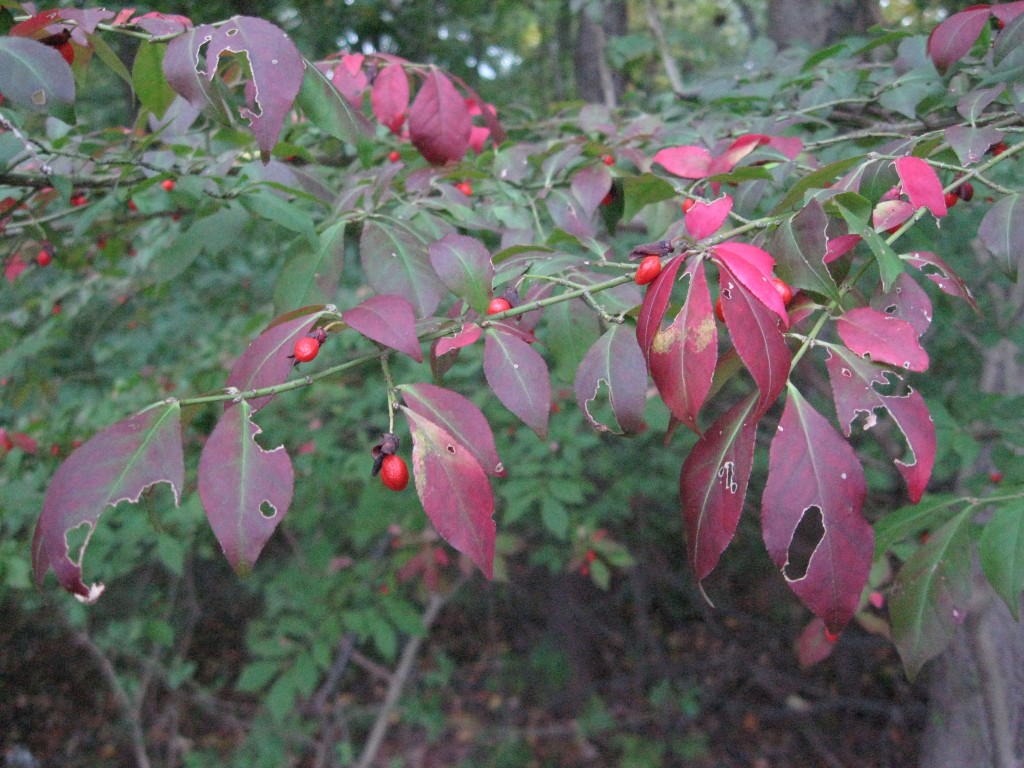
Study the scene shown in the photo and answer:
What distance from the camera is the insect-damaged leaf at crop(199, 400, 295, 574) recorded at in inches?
28.5

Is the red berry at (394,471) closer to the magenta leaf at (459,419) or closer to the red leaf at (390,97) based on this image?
the magenta leaf at (459,419)

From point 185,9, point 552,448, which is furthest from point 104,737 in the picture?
point 185,9

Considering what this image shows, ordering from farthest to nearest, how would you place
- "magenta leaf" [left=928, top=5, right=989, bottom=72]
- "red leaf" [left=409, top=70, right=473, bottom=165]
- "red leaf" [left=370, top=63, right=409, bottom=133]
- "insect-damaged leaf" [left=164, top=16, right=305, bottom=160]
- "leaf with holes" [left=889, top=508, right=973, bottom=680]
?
"red leaf" [left=370, top=63, right=409, bottom=133]
"red leaf" [left=409, top=70, right=473, bottom=165]
"magenta leaf" [left=928, top=5, right=989, bottom=72]
"leaf with holes" [left=889, top=508, right=973, bottom=680]
"insect-damaged leaf" [left=164, top=16, right=305, bottom=160]

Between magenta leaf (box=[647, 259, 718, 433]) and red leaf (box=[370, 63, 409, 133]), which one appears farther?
red leaf (box=[370, 63, 409, 133])

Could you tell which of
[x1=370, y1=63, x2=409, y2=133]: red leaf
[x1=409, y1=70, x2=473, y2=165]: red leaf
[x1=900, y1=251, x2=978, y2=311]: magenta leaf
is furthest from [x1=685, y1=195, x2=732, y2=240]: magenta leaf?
[x1=370, y1=63, x2=409, y2=133]: red leaf

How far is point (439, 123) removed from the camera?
1435mm

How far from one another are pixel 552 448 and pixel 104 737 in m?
3.65

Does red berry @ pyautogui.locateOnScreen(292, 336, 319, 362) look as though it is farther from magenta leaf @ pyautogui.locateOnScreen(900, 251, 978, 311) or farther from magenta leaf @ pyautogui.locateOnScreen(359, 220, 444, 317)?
magenta leaf @ pyautogui.locateOnScreen(900, 251, 978, 311)

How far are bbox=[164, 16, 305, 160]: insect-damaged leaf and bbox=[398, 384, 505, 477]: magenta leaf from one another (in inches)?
15.0

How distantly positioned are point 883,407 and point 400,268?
0.72 m

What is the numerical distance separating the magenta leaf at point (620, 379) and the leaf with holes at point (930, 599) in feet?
1.82

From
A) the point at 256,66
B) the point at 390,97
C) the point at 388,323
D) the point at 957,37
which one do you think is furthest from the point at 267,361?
the point at 957,37

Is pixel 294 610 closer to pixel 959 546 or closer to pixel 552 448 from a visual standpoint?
pixel 552 448

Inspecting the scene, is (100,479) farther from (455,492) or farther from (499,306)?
Answer: (499,306)
